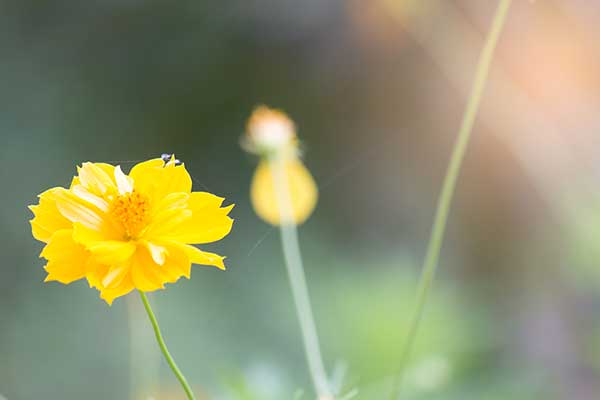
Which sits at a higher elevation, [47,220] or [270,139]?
[270,139]

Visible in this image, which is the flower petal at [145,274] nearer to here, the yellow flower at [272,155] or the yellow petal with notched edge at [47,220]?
the yellow petal with notched edge at [47,220]

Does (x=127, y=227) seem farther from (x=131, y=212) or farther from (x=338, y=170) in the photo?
(x=338, y=170)

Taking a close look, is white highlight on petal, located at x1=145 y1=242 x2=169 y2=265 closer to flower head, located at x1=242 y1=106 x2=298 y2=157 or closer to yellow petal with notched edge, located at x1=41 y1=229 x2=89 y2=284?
yellow petal with notched edge, located at x1=41 y1=229 x2=89 y2=284

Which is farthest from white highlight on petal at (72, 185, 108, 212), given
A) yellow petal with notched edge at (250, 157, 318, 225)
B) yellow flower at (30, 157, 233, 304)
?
yellow petal with notched edge at (250, 157, 318, 225)

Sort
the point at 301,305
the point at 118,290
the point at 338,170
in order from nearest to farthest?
the point at 118,290 → the point at 301,305 → the point at 338,170

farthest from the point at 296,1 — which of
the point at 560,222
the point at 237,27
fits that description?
the point at 560,222

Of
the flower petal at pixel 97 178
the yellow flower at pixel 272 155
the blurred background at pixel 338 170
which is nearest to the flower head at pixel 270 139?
Answer: the yellow flower at pixel 272 155

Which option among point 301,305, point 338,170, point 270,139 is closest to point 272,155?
point 270,139

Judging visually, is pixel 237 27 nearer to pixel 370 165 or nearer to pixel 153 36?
pixel 153 36
